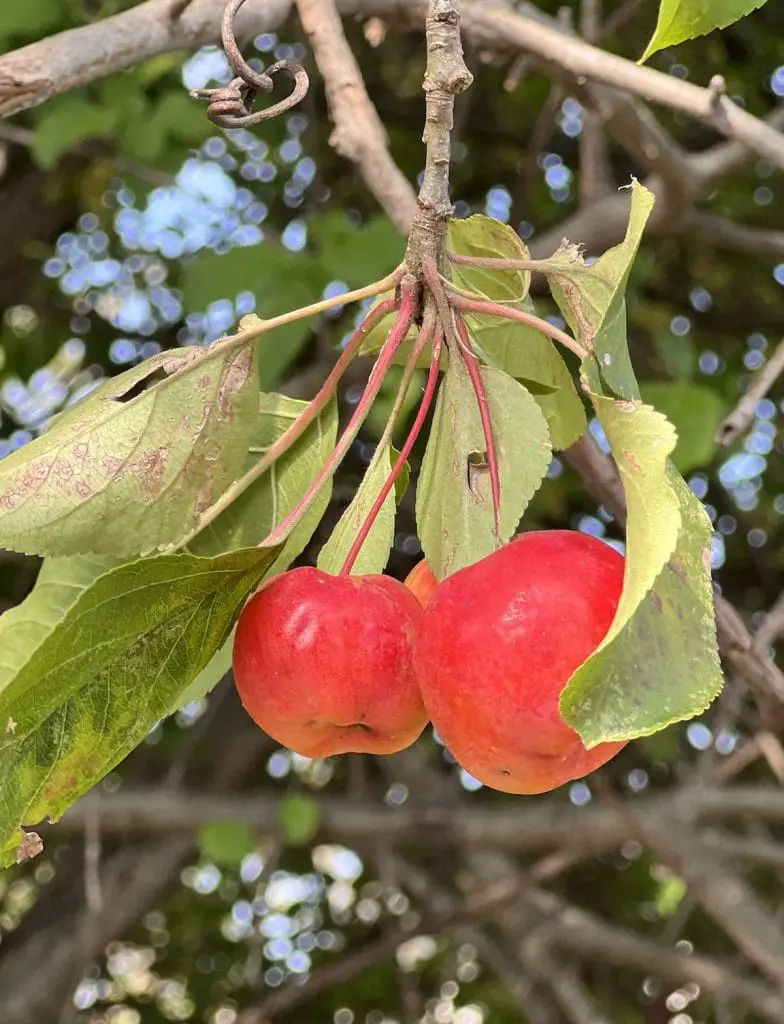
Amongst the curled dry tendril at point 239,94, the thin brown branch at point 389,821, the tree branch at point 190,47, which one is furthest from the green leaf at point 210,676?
the thin brown branch at point 389,821

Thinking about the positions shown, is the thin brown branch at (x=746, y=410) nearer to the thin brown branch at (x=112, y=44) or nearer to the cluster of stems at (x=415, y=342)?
the cluster of stems at (x=415, y=342)

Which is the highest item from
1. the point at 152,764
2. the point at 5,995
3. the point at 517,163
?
the point at 517,163

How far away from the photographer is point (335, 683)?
0.54 meters

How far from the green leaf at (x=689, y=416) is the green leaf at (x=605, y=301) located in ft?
2.90

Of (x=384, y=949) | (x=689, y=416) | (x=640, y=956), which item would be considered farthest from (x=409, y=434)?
(x=640, y=956)

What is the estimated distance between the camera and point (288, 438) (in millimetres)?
666

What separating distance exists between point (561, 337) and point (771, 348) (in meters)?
1.99

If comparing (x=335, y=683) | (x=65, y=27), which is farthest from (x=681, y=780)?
(x=335, y=683)

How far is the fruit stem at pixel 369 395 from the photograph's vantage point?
0.56 m

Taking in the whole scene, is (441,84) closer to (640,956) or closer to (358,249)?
(358,249)

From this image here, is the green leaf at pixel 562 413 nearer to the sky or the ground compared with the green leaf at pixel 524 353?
→ nearer to the ground

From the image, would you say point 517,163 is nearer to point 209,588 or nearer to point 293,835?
point 293,835

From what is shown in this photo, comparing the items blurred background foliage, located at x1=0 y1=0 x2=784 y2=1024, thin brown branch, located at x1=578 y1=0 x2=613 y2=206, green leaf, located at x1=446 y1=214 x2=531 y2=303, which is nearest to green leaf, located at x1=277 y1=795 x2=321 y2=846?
blurred background foliage, located at x1=0 y1=0 x2=784 y2=1024

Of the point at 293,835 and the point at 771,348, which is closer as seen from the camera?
the point at 293,835
